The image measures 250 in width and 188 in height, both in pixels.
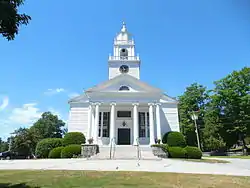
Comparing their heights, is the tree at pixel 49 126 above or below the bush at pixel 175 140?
above

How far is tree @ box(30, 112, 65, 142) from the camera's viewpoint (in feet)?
186

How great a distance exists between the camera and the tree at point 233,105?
1208 inches

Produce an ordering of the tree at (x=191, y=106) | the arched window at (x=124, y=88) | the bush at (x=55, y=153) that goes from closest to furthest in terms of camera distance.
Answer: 1. the bush at (x=55, y=153)
2. the arched window at (x=124, y=88)
3. the tree at (x=191, y=106)

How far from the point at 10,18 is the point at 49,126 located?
58.9 m

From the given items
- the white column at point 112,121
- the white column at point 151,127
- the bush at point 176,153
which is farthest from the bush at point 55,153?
the bush at point 176,153

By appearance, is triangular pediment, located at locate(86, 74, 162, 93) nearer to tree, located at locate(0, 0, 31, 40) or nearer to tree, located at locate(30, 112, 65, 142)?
tree, located at locate(0, 0, 31, 40)

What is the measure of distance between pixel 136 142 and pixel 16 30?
1892 centimetres

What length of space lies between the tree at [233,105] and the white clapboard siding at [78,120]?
22.5 metres

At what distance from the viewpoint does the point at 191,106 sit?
40.1 metres

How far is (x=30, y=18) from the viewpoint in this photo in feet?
17.5

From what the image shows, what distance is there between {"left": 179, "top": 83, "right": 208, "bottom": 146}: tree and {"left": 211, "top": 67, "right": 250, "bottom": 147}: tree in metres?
4.89

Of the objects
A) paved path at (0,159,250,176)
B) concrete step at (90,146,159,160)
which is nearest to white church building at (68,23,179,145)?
concrete step at (90,146,159,160)

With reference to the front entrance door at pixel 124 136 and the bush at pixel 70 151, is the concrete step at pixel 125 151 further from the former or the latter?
the front entrance door at pixel 124 136

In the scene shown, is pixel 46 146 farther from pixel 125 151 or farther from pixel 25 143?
pixel 25 143
